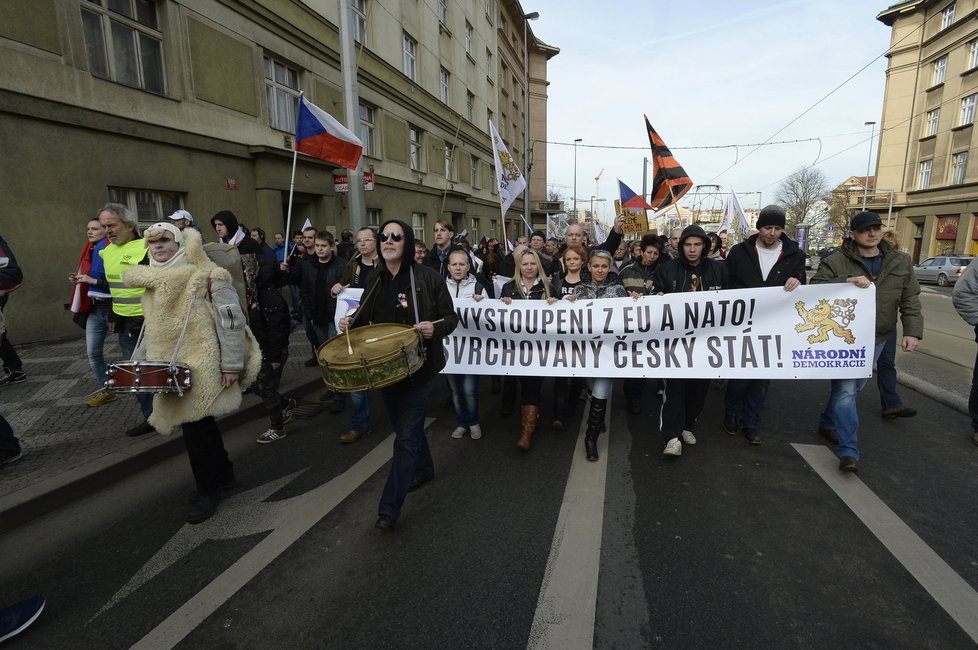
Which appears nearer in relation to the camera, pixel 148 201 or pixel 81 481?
pixel 81 481

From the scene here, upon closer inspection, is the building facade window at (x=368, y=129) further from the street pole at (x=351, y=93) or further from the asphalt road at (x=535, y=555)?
the asphalt road at (x=535, y=555)

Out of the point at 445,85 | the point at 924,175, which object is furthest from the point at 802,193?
the point at 445,85

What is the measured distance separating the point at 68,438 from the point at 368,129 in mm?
15352

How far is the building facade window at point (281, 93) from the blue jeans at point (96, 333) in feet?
29.3

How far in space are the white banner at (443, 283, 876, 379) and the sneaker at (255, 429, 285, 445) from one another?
1.81 m

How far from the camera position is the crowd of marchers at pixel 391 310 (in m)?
3.21

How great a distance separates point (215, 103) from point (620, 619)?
12.3 metres

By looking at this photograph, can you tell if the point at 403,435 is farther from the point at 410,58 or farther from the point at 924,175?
the point at 924,175

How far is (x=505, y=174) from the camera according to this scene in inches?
348

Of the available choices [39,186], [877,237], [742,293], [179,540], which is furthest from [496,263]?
[39,186]

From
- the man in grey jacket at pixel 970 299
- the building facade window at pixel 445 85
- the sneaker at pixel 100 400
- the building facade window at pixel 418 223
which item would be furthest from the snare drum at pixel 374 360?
the building facade window at pixel 445 85

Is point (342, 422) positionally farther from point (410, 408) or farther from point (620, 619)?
point (620, 619)

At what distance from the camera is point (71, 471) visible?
3.82 m

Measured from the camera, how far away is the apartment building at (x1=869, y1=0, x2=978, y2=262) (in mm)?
31703
